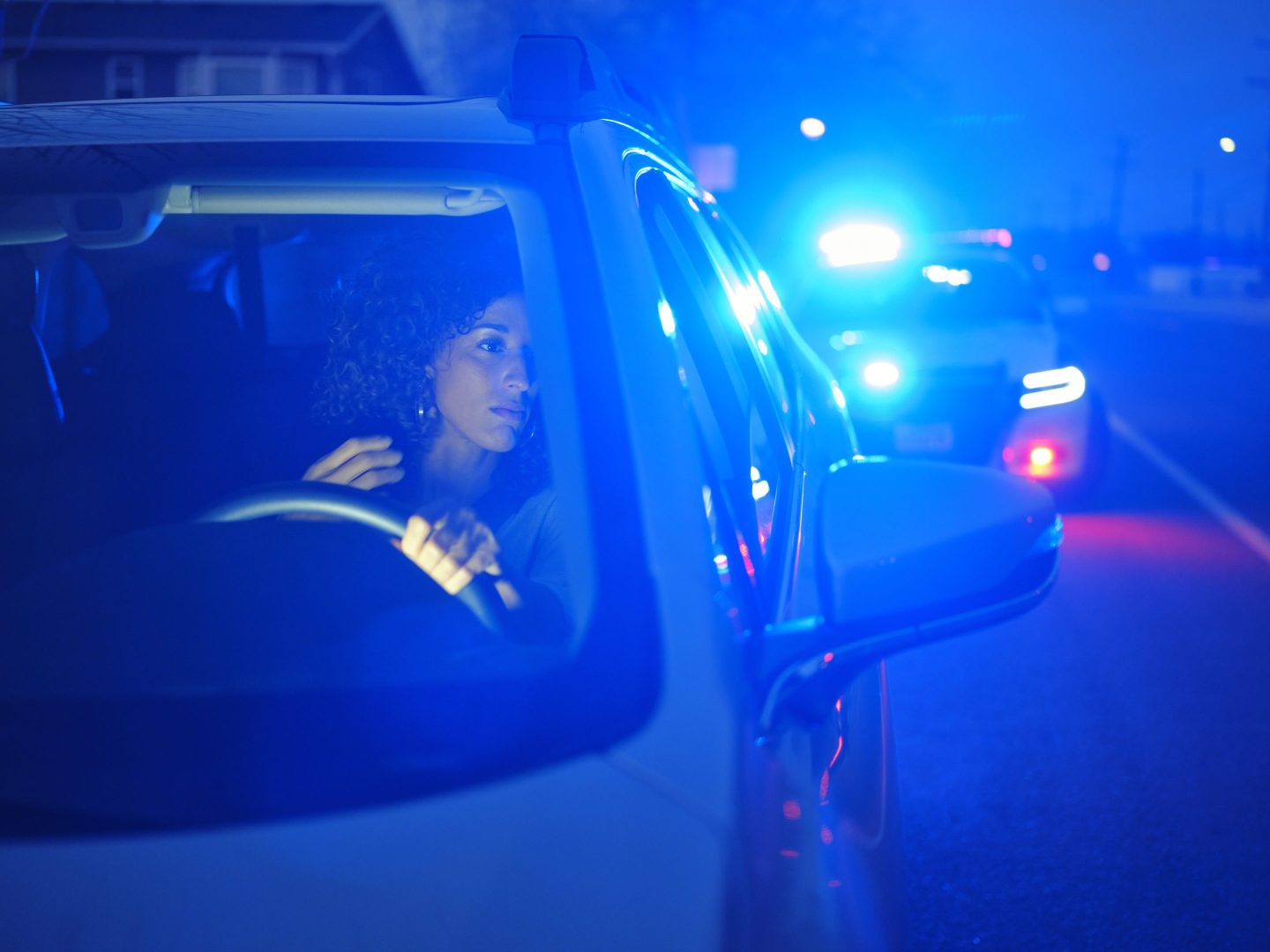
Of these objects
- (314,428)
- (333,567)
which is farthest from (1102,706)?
(333,567)

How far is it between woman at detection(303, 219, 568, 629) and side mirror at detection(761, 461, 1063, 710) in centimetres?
60

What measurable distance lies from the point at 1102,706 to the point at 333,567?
453 cm

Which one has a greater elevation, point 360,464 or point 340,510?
point 360,464

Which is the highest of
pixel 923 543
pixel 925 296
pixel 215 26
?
pixel 215 26

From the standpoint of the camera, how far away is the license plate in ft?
27.7

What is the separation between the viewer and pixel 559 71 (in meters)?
1.99

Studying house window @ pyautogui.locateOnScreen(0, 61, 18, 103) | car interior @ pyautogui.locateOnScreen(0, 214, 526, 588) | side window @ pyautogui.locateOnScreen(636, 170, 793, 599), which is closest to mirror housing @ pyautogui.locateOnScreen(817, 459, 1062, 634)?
side window @ pyautogui.locateOnScreen(636, 170, 793, 599)

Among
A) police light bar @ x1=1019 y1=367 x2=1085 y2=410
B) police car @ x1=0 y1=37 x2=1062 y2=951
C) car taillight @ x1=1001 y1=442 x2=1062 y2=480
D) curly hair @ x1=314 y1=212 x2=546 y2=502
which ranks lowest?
police car @ x1=0 y1=37 x2=1062 y2=951

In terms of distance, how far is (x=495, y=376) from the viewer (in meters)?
2.45

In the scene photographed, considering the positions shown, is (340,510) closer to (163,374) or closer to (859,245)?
(163,374)

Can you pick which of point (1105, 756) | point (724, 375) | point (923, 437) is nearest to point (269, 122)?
point (724, 375)

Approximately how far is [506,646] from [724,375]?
0.94 m

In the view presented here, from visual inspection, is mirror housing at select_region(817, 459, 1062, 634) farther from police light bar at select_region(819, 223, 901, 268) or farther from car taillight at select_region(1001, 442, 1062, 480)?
police light bar at select_region(819, 223, 901, 268)

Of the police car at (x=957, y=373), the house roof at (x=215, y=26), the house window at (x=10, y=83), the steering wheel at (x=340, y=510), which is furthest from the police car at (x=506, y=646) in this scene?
the house roof at (x=215, y=26)
